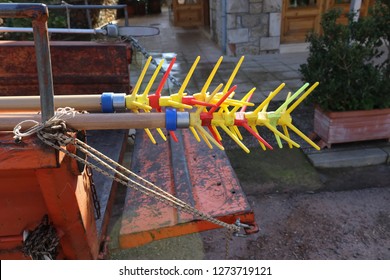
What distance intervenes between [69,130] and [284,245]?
2.08 metres

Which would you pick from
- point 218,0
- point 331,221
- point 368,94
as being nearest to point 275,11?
point 218,0

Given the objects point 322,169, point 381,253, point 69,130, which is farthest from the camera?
point 322,169

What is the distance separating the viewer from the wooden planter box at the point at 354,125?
3.94 meters

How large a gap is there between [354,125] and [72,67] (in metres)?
3.14

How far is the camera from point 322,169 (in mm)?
3900

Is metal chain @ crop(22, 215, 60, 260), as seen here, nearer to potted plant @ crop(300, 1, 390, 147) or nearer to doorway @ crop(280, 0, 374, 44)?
potted plant @ crop(300, 1, 390, 147)

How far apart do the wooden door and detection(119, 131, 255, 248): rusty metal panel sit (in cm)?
709

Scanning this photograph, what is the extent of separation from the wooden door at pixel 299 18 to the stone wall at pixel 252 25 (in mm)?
598

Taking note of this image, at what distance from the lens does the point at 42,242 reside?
1609mm

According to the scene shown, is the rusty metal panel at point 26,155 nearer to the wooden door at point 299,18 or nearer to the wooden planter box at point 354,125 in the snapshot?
the wooden planter box at point 354,125

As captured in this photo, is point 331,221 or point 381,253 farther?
point 331,221

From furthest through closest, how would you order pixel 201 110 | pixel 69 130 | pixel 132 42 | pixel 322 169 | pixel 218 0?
pixel 218 0 < pixel 322 169 < pixel 132 42 < pixel 201 110 < pixel 69 130

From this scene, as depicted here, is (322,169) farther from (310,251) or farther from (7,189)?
(7,189)

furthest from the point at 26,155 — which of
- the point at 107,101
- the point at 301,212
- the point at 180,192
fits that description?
the point at 301,212
